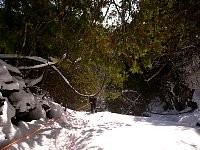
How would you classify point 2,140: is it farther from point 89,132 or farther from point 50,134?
point 89,132

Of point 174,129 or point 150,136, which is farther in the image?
point 174,129

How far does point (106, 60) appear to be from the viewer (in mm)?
8883

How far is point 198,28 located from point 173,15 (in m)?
1.03

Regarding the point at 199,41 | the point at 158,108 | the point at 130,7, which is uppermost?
the point at 130,7

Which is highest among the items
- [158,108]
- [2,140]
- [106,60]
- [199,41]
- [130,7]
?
[130,7]

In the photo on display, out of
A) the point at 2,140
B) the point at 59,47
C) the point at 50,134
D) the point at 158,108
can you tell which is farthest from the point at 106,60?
A: the point at 158,108

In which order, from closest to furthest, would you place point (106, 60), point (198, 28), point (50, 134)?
point (50, 134) → point (198, 28) → point (106, 60)

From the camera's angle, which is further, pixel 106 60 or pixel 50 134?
pixel 106 60

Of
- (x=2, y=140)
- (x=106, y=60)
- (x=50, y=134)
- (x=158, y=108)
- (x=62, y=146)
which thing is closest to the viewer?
(x=2, y=140)

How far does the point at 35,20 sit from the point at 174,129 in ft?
17.7

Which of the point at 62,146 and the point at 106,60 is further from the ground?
the point at 106,60

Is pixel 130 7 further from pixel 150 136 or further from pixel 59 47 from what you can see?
pixel 59 47

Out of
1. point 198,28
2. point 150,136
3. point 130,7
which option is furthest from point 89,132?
point 198,28

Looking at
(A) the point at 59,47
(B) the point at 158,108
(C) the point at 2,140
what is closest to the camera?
(C) the point at 2,140
